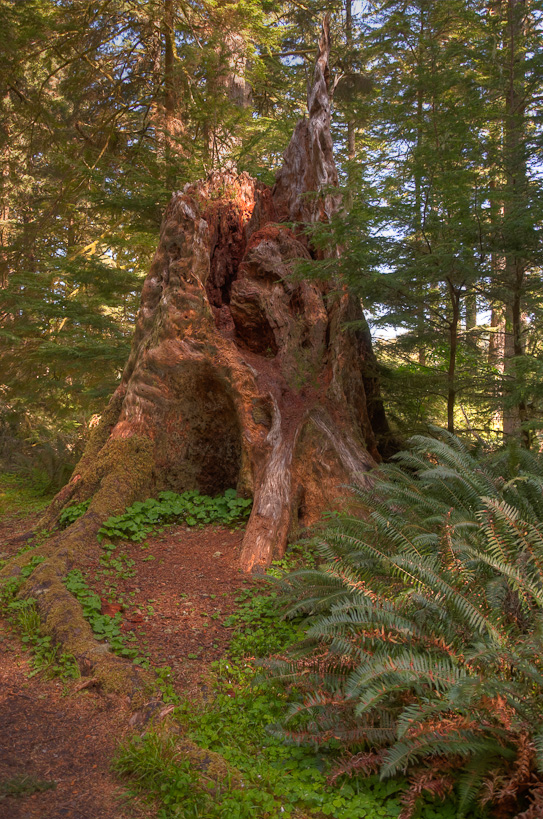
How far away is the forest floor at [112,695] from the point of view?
2600 millimetres

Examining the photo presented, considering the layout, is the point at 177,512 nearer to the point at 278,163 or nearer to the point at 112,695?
the point at 112,695

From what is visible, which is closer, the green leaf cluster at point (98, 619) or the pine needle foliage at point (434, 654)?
the pine needle foliage at point (434, 654)

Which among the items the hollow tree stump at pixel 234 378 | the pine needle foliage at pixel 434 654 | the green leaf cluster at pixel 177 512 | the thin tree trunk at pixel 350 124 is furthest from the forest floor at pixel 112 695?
the thin tree trunk at pixel 350 124

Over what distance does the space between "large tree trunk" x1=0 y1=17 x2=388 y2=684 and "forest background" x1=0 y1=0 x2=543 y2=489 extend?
93 cm

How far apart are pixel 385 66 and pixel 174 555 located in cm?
1304

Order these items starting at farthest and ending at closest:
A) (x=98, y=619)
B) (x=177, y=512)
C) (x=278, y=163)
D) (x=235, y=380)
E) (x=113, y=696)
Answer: (x=278, y=163) → (x=235, y=380) → (x=177, y=512) → (x=98, y=619) → (x=113, y=696)

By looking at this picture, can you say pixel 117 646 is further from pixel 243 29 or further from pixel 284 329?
pixel 243 29

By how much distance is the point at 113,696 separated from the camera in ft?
11.2

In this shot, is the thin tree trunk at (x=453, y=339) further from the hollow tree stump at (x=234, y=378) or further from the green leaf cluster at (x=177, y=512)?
the green leaf cluster at (x=177, y=512)

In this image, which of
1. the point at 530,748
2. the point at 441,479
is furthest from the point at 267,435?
the point at 530,748

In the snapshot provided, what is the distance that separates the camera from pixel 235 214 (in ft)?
25.9

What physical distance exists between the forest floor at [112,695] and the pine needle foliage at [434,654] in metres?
0.78

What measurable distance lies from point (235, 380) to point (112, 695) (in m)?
4.05

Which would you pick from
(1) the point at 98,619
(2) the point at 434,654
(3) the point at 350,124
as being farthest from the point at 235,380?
(3) the point at 350,124
